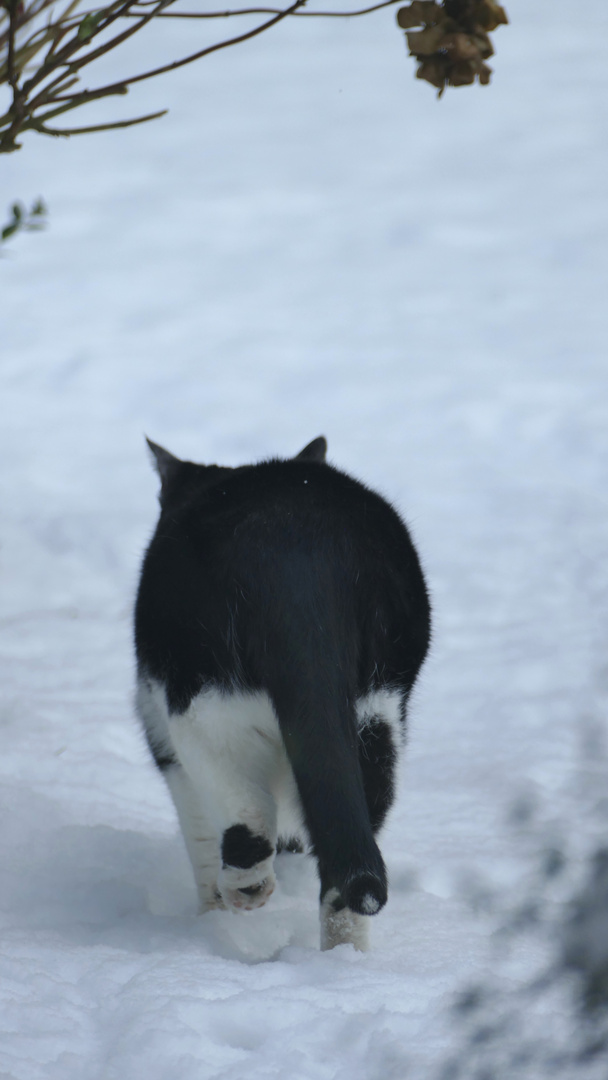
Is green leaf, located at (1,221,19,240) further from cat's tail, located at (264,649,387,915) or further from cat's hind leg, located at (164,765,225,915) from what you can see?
cat's hind leg, located at (164,765,225,915)

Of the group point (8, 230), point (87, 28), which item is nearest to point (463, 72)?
point (87, 28)

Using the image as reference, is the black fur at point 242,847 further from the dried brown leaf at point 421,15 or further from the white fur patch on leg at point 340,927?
the dried brown leaf at point 421,15

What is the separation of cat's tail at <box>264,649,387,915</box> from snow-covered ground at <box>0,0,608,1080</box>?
0.14 m

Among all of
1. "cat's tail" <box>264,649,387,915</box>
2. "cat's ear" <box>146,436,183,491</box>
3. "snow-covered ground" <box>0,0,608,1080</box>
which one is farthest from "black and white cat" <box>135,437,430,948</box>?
"cat's ear" <box>146,436,183,491</box>

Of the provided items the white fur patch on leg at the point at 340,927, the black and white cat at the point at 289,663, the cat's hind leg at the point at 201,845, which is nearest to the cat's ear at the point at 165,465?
the black and white cat at the point at 289,663

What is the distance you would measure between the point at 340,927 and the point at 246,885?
0.70ft

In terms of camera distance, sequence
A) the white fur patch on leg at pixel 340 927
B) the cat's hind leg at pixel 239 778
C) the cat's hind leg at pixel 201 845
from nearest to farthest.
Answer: the white fur patch on leg at pixel 340 927
the cat's hind leg at pixel 239 778
the cat's hind leg at pixel 201 845

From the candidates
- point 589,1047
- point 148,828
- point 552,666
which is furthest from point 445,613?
point 589,1047

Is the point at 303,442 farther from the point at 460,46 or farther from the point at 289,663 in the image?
the point at 460,46

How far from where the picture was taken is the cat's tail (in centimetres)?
178

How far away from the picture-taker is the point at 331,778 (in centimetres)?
183

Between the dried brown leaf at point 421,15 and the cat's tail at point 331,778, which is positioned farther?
the cat's tail at point 331,778

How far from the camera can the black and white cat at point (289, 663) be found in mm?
1864

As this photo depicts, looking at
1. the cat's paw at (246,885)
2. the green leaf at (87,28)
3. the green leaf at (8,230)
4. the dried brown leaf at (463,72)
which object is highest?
the green leaf at (87,28)
